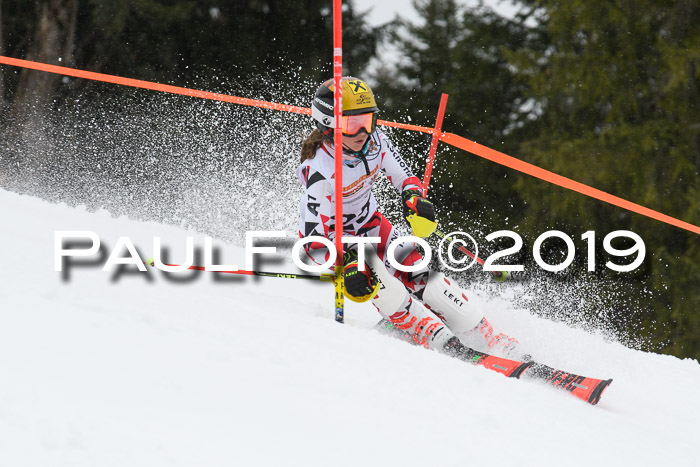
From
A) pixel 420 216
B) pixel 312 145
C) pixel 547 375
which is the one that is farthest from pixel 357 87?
pixel 547 375

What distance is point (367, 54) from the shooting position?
44.1ft

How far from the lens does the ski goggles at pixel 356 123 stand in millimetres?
3689

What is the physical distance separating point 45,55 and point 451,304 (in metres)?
9.59

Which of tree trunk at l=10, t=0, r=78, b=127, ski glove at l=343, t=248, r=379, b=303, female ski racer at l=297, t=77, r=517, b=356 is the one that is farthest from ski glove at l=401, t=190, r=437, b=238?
tree trunk at l=10, t=0, r=78, b=127

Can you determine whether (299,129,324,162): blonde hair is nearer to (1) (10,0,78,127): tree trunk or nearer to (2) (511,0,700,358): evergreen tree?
(2) (511,0,700,358): evergreen tree

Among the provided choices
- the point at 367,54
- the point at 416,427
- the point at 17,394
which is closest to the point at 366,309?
the point at 416,427

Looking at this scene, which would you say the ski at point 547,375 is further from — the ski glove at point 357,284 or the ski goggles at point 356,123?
the ski goggles at point 356,123

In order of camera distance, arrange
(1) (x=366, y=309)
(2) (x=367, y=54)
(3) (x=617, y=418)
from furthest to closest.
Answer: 1. (2) (x=367, y=54)
2. (1) (x=366, y=309)
3. (3) (x=617, y=418)

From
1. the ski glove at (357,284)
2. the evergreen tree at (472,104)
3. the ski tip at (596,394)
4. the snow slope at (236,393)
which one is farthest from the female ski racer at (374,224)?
the evergreen tree at (472,104)

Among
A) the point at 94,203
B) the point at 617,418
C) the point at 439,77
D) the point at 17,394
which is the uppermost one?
the point at 439,77

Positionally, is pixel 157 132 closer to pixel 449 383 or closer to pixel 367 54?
pixel 367 54

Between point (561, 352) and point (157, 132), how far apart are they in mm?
9276

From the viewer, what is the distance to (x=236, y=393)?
220 centimetres

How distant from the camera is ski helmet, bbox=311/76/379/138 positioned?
145 inches
